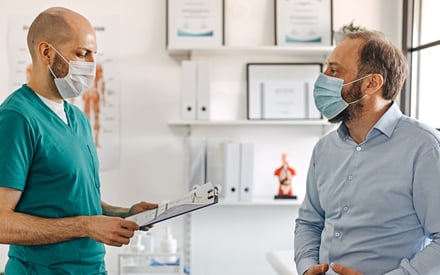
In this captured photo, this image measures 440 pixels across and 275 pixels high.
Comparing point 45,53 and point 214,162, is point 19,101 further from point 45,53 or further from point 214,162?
point 214,162

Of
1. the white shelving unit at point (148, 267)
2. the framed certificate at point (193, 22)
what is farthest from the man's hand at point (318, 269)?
the framed certificate at point (193, 22)

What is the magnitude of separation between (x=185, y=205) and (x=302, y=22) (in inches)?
74.9

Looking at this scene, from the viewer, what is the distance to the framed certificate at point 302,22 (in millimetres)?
3217

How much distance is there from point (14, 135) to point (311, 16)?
2020 millimetres

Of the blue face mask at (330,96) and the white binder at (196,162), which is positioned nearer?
the blue face mask at (330,96)

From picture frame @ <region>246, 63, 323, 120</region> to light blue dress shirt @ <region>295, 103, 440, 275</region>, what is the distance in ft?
4.63

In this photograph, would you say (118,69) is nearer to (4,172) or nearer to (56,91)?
(56,91)

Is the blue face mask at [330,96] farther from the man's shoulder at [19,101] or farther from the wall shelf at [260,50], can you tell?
the wall shelf at [260,50]

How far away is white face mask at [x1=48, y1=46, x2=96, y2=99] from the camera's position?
1780 mm

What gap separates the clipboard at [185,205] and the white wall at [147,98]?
1491 mm

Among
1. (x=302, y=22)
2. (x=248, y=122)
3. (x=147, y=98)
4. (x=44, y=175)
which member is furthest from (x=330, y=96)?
(x=147, y=98)

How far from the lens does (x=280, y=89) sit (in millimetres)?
3248

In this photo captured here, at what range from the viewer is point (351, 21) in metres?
3.29

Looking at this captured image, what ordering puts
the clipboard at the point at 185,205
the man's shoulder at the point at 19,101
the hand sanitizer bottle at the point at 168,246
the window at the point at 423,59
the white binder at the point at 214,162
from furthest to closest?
1. the white binder at the point at 214,162
2. the hand sanitizer bottle at the point at 168,246
3. the window at the point at 423,59
4. the man's shoulder at the point at 19,101
5. the clipboard at the point at 185,205
